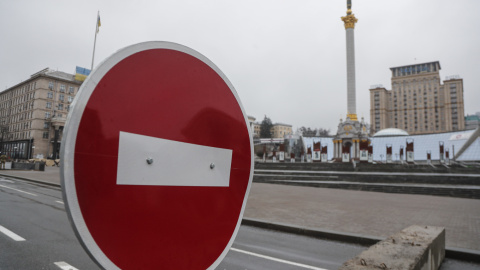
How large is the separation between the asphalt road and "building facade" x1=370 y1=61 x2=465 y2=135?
13136cm

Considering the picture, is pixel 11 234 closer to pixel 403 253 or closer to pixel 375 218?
pixel 403 253

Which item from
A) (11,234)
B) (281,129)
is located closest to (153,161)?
(11,234)

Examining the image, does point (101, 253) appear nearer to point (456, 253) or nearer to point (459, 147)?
point (456, 253)

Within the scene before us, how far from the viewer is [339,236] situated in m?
6.91

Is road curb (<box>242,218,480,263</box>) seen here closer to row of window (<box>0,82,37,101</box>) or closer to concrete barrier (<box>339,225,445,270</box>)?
concrete barrier (<box>339,225,445,270</box>)

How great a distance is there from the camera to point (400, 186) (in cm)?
1855

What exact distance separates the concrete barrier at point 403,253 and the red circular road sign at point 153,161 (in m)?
1.88

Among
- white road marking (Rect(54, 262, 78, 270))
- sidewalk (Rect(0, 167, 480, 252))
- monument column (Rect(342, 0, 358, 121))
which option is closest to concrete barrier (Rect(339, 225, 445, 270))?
sidewalk (Rect(0, 167, 480, 252))

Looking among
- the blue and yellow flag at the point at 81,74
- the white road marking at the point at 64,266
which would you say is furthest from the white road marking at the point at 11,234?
the blue and yellow flag at the point at 81,74

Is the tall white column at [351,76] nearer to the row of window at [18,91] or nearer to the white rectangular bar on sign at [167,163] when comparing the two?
the white rectangular bar on sign at [167,163]

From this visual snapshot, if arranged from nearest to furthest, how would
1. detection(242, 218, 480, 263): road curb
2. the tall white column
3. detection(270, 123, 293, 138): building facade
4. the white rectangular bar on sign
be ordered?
1. the white rectangular bar on sign
2. detection(242, 218, 480, 263): road curb
3. the tall white column
4. detection(270, 123, 293, 138): building facade

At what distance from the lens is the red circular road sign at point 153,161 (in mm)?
885

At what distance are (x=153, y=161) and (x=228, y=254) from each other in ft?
15.8

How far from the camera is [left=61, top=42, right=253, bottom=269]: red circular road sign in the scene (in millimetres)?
885
